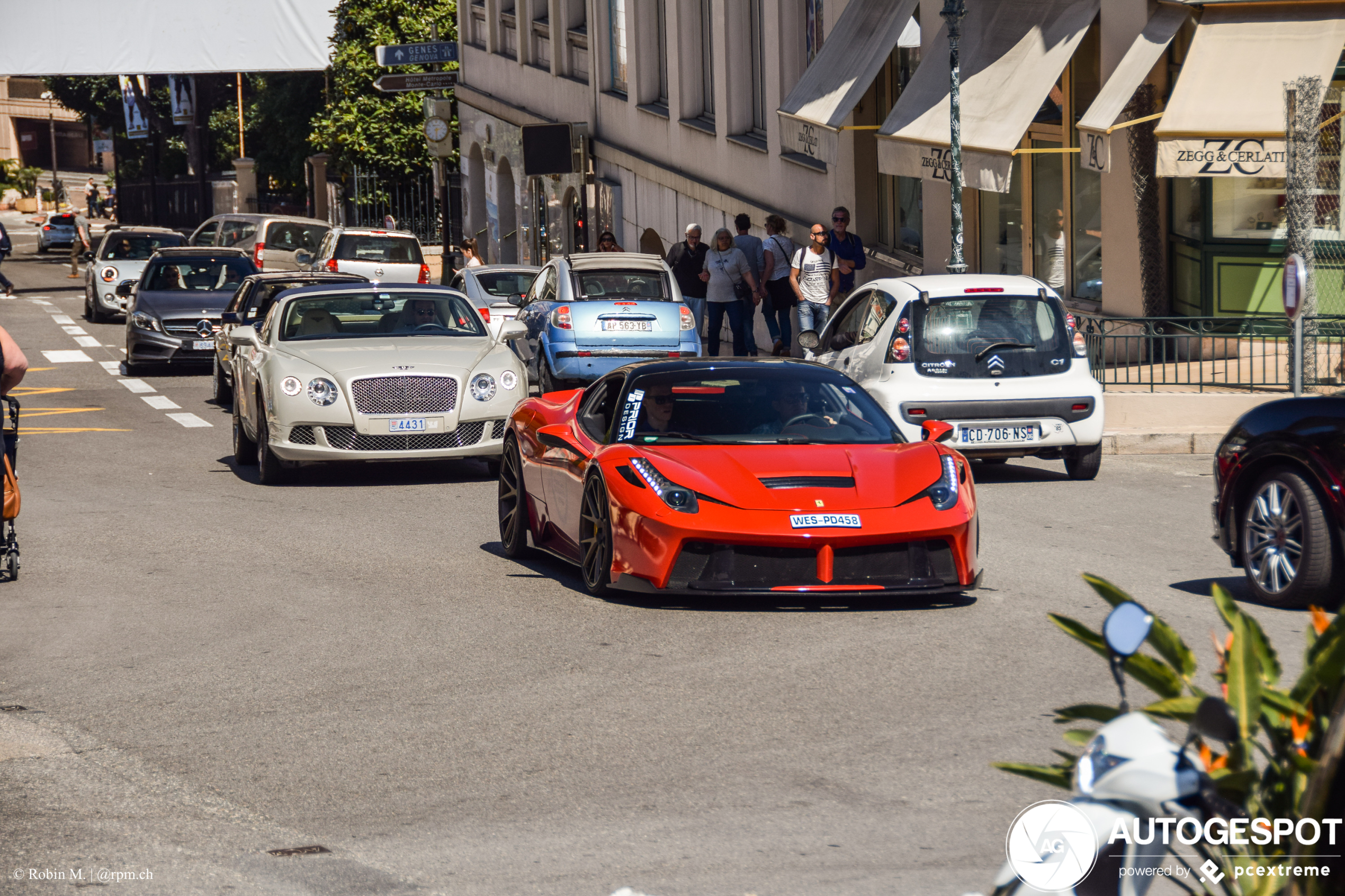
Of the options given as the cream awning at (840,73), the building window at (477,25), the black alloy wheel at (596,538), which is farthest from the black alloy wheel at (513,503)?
the building window at (477,25)

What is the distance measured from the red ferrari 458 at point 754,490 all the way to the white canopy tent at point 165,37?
32392mm

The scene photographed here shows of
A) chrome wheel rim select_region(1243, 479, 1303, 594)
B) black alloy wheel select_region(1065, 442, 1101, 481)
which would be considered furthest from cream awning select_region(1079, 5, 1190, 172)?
chrome wheel rim select_region(1243, 479, 1303, 594)

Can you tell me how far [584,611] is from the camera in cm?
857

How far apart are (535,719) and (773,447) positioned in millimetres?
2848

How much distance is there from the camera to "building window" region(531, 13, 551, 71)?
139 feet

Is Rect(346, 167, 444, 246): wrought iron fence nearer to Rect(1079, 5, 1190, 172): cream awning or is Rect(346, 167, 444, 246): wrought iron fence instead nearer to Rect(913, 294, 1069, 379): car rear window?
Rect(1079, 5, 1190, 172): cream awning

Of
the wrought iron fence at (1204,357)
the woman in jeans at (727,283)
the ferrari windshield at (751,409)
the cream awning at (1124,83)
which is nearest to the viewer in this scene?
the ferrari windshield at (751,409)

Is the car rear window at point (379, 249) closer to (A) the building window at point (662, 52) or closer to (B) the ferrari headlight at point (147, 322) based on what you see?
(B) the ferrari headlight at point (147, 322)

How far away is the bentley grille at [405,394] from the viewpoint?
45.2ft

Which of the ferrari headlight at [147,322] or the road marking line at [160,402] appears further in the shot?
Answer: the ferrari headlight at [147,322]

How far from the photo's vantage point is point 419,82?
36812 millimetres

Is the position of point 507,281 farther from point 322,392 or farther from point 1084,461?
point 1084,461

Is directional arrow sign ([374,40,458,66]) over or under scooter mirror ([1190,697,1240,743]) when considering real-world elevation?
over

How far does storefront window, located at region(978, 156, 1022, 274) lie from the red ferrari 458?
13.9 m
